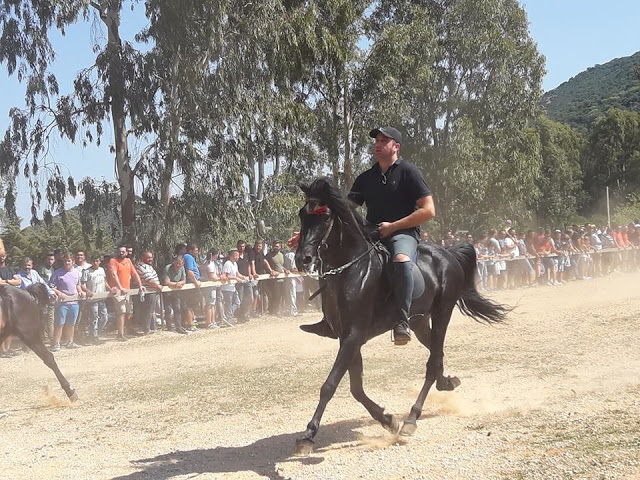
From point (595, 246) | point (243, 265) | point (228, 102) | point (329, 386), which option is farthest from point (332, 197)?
point (595, 246)

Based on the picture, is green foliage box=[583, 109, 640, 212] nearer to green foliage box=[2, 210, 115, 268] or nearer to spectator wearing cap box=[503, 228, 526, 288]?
spectator wearing cap box=[503, 228, 526, 288]

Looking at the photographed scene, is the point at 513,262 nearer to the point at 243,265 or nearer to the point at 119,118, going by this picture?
the point at 243,265

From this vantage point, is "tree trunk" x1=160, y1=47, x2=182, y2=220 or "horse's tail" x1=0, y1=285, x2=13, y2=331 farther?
"tree trunk" x1=160, y1=47, x2=182, y2=220

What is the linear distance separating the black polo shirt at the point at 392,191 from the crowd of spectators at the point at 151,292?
29.0ft

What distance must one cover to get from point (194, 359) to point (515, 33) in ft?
105

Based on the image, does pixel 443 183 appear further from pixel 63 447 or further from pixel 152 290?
pixel 63 447

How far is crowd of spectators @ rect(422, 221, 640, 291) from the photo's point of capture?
24.9 meters

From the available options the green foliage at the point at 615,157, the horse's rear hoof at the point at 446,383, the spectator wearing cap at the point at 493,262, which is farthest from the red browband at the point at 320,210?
A: the green foliage at the point at 615,157

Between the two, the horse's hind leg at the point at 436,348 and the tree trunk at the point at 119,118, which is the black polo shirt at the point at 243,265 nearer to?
the tree trunk at the point at 119,118

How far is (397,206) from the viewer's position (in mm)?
6988

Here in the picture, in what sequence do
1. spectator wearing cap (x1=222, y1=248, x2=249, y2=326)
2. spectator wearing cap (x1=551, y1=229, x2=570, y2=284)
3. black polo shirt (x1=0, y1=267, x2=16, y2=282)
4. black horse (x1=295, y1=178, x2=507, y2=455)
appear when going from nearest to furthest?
black horse (x1=295, y1=178, x2=507, y2=455) < black polo shirt (x1=0, y1=267, x2=16, y2=282) < spectator wearing cap (x1=222, y1=248, x2=249, y2=326) < spectator wearing cap (x1=551, y1=229, x2=570, y2=284)

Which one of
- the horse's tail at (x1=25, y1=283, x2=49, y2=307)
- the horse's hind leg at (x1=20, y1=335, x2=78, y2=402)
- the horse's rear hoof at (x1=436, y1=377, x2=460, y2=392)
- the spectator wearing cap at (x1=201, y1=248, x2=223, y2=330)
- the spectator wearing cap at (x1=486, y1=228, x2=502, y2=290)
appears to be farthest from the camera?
the spectator wearing cap at (x1=486, y1=228, x2=502, y2=290)

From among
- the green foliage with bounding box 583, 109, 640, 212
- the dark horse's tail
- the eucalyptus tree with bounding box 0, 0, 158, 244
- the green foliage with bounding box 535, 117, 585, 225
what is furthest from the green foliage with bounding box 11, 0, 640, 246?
the green foliage with bounding box 583, 109, 640, 212

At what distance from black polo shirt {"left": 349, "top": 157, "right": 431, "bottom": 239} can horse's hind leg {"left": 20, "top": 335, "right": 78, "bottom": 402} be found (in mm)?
4837
